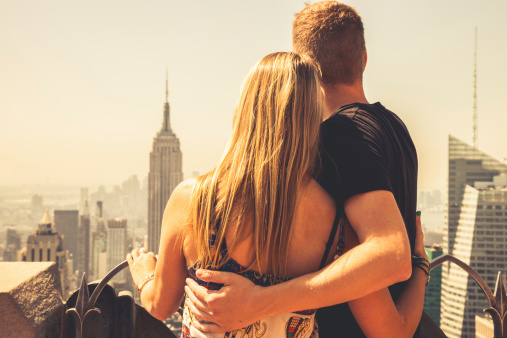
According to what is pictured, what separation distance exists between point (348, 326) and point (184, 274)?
1.69ft

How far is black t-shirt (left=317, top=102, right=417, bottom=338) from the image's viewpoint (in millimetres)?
1313

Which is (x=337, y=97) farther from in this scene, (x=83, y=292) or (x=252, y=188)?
(x=83, y=292)

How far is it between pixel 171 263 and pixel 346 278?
53 centimetres

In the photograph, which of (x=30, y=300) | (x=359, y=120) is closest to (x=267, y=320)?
(x=359, y=120)

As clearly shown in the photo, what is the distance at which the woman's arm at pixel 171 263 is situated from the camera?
54.7 inches

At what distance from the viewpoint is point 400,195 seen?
1.51 meters

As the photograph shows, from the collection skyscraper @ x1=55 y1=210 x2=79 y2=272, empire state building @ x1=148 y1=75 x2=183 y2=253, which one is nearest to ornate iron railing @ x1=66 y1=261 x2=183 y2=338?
skyscraper @ x1=55 y1=210 x2=79 y2=272

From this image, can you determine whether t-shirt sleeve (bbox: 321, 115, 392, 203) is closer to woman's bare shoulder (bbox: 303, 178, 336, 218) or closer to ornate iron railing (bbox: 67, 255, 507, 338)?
woman's bare shoulder (bbox: 303, 178, 336, 218)

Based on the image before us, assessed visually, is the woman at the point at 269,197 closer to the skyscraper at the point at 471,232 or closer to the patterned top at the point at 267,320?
the patterned top at the point at 267,320

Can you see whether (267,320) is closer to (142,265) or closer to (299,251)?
(299,251)

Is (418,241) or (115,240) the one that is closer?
(418,241)

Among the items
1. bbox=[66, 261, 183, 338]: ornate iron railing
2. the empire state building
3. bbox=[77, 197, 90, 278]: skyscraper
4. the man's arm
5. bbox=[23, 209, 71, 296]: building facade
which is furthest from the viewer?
the empire state building

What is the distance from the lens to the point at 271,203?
4.18ft

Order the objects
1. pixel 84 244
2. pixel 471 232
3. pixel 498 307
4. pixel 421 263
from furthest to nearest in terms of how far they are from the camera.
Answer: pixel 84 244
pixel 471 232
pixel 498 307
pixel 421 263
